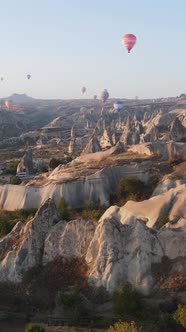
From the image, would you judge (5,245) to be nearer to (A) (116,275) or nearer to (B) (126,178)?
(A) (116,275)

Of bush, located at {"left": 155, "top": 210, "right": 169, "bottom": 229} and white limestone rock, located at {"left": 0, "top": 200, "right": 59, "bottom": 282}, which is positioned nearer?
white limestone rock, located at {"left": 0, "top": 200, "right": 59, "bottom": 282}

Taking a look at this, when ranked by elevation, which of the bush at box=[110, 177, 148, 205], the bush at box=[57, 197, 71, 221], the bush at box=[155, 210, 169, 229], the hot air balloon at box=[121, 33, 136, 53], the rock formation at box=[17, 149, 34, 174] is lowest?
the rock formation at box=[17, 149, 34, 174]

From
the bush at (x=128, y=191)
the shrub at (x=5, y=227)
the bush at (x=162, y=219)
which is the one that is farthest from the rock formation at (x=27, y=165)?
the bush at (x=162, y=219)

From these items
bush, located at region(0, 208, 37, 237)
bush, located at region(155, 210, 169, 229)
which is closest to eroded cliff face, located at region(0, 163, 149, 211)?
bush, located at region(0, 208, 37, 237)

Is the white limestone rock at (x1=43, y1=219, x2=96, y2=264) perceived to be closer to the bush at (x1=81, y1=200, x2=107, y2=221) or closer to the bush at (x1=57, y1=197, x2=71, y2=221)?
the bush at (x1=81, y1=200, x2=107, y2=221)

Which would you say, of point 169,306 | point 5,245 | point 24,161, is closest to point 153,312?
point 169,306

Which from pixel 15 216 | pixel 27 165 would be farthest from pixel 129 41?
pixel 15 216

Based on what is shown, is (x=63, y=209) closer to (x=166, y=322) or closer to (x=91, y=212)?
(x=91, y=212)
